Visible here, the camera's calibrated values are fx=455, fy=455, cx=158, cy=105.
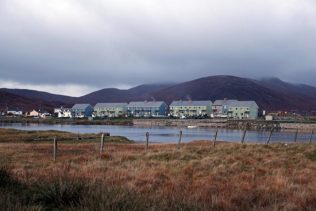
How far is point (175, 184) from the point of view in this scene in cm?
1161

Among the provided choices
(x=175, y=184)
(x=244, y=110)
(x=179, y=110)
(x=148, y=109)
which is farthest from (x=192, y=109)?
(x=175, y=184)

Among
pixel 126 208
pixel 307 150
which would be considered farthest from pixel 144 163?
pixel 126 208

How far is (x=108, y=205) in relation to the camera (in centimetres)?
656

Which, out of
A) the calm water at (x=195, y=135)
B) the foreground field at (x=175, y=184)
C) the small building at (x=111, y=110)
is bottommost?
the calm water at (x=195, y=135)

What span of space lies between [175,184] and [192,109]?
549ft

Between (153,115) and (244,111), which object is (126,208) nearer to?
(244,111)

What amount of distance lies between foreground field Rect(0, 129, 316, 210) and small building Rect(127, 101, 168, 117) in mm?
161465

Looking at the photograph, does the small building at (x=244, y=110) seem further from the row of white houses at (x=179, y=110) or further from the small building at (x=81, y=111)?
the small building at (x=81, y=111)

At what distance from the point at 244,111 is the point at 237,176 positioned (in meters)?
154

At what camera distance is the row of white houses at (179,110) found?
166 metres

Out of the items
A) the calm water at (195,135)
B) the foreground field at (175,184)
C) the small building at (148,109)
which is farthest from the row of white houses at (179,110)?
the foreground field at (175,184)

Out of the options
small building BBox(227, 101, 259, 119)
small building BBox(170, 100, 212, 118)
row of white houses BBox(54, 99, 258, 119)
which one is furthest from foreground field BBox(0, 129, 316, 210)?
small building BBox(170, 100, 212, 118)

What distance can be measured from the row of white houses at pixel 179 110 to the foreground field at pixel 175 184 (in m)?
147

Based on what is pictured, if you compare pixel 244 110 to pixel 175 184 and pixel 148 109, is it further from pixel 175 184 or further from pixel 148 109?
pixel 175 184
